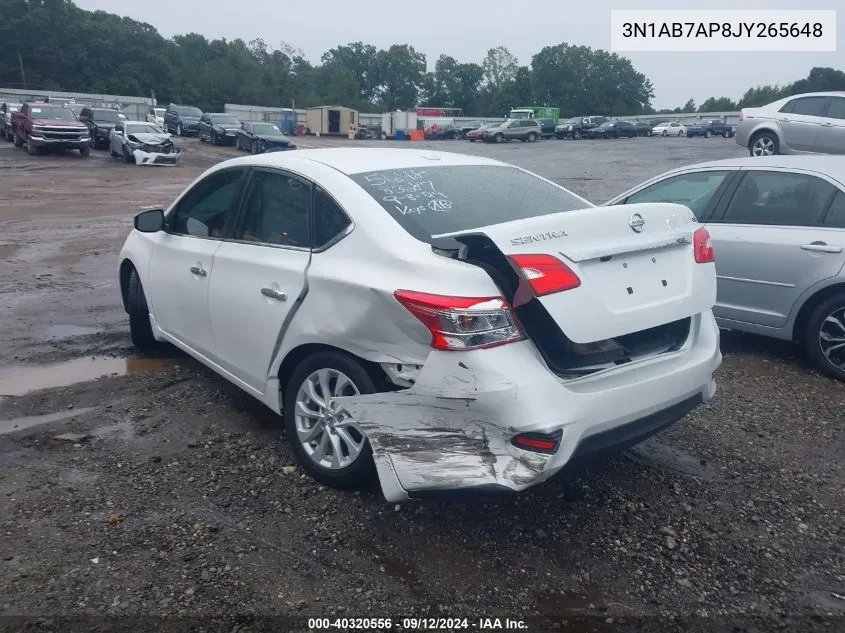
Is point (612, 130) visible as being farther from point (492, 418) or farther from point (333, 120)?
point (492, 418)

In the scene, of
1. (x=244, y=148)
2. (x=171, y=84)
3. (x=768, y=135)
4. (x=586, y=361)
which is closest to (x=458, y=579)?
(x=586, y=361)

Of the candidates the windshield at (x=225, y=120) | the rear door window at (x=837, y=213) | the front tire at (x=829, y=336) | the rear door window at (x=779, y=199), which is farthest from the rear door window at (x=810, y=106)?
the windshield at (x=225, y=120)

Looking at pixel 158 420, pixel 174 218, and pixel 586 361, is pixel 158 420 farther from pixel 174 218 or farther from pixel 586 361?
pixel 586 361

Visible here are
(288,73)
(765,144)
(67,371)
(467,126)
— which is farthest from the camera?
(288,73)

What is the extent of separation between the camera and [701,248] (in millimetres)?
3740

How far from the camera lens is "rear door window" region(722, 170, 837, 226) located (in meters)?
5.55

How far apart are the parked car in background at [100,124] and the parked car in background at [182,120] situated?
37.5 feet

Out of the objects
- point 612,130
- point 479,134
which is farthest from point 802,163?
point 612,130

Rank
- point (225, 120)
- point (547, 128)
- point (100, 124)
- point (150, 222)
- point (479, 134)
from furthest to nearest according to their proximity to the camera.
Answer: point (547, 128), point (479, 134), point (225, 120), point (100, 124), point (150, 222)

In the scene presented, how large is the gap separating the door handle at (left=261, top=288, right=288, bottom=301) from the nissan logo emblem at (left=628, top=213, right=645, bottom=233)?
5.68 feet

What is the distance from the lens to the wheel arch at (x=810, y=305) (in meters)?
5.33

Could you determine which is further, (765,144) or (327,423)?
(765,144)

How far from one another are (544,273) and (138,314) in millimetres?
3864

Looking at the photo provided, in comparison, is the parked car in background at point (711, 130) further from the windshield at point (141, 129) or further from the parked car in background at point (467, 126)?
the windshield at point (141, 129)
